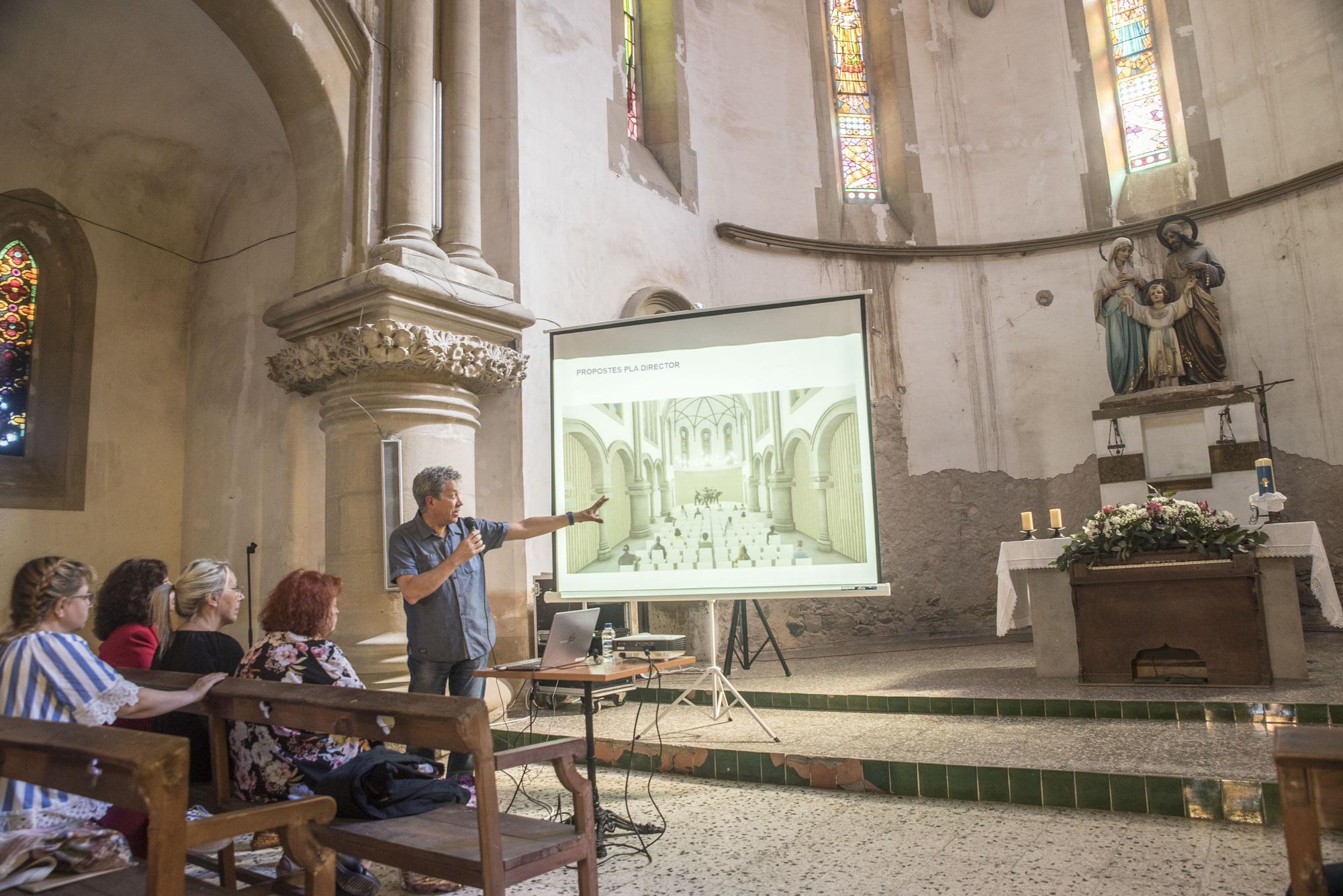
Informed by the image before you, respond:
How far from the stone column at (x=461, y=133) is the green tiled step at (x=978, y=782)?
3178mm

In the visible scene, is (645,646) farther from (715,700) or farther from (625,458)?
(625,458)

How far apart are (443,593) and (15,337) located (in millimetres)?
4696

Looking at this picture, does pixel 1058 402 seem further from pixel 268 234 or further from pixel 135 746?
pixel 135 746

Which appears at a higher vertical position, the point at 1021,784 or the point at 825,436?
the point at 825,436

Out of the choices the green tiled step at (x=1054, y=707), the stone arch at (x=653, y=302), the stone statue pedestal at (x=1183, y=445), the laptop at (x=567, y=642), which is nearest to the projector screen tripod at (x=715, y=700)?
the green tiled step at (x=1054, y=707)

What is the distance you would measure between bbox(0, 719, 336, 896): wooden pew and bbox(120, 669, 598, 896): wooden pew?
18 centimetres

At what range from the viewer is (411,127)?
5.67 m

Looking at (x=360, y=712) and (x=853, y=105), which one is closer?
(x=360, y=712)

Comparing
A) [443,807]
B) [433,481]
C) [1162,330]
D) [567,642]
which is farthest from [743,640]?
[1162,330]

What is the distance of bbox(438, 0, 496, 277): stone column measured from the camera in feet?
19.0

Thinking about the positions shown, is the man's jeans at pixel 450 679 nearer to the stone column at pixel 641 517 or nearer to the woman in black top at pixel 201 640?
the woman in black top at pixel 201 640

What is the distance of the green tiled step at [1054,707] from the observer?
13.8 ft

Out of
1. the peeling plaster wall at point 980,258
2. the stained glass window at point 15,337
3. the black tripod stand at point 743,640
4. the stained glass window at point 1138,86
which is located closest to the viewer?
the stained glass window at point 15,337

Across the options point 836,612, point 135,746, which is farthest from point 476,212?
point 836,612
